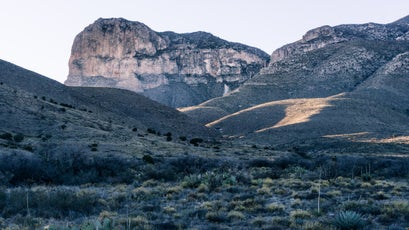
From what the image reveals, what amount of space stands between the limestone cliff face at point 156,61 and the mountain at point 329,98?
99.3ft

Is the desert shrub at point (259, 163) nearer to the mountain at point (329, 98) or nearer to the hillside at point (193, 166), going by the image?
the hillside at point (193, 166)

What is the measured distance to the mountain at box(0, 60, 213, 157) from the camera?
108ft

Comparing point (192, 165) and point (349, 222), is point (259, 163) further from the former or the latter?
point (349, 222)

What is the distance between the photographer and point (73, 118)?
4631cm

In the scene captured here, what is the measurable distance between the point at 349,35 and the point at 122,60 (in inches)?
3567

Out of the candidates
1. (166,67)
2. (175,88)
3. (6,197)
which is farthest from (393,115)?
(166,67)

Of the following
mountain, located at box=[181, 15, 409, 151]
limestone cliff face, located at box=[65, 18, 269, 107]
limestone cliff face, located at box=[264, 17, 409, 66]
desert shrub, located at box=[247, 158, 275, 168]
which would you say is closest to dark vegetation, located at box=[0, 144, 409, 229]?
desert shrub, located at box=[247, 158, 275, 168]

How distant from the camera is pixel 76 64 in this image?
187875 millimetres

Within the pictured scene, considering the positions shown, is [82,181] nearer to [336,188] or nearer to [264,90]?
[336,188]

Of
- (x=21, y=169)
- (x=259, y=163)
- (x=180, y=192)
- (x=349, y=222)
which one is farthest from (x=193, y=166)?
(x=349, y=222)

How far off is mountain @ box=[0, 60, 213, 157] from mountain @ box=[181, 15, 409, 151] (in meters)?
14.0

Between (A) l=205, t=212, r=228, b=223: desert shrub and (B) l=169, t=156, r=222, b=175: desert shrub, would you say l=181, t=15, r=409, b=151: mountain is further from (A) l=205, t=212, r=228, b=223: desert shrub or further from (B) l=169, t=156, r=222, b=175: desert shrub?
(A) l=205, t=212, r=228, b=223: desert shrub

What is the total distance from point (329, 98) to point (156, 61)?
101 m

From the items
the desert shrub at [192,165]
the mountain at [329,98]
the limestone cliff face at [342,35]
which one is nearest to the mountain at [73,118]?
the desert shrub at [192,165]
